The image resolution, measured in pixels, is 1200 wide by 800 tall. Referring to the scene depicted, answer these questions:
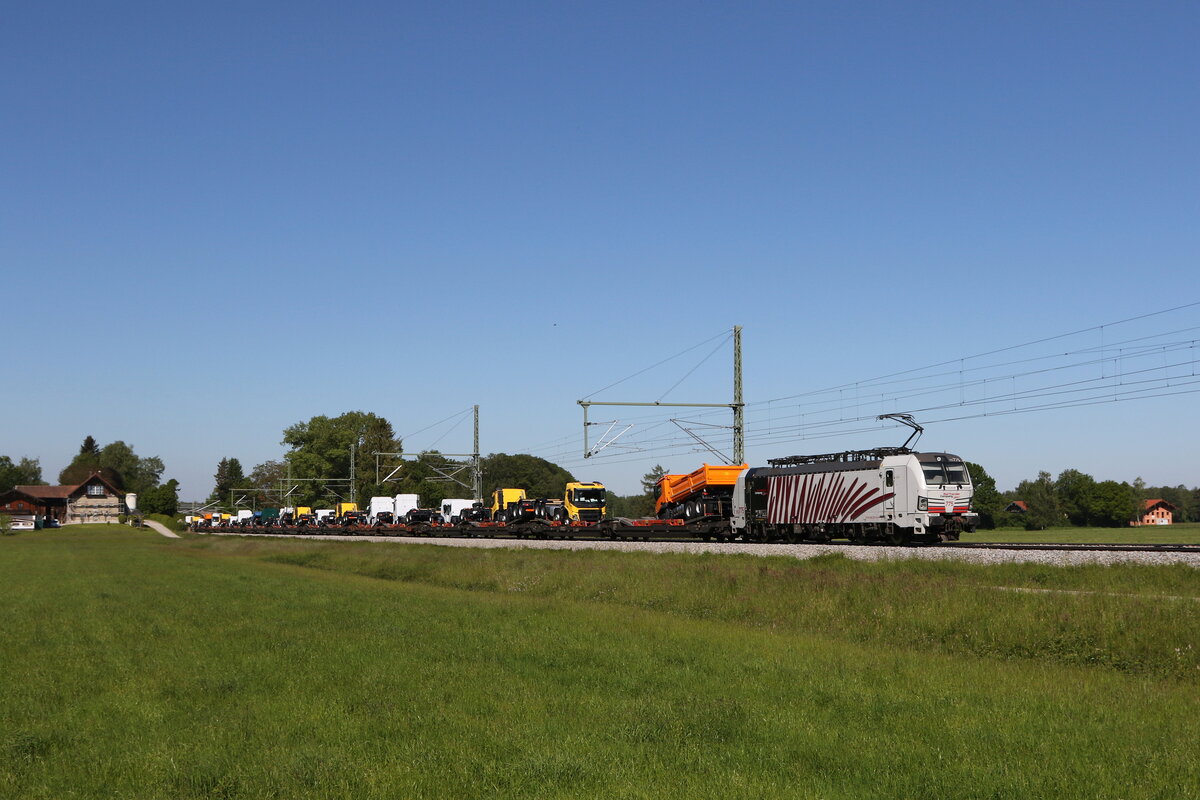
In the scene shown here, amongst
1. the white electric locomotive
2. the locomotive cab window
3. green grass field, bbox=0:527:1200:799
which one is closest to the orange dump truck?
the white electric locomotive

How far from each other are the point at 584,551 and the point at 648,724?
105ft

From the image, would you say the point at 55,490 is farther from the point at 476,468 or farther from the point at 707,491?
the point at 707,491

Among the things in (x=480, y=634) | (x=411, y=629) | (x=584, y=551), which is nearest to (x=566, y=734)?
(x=480, y=634)

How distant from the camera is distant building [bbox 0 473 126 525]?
177 m

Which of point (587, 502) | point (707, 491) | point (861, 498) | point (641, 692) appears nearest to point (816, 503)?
point (861, 498)

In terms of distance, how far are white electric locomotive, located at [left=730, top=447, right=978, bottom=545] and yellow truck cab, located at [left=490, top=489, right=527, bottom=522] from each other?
3144 centimetres

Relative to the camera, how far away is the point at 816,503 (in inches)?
1813

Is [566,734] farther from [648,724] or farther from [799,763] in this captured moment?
[799,763]

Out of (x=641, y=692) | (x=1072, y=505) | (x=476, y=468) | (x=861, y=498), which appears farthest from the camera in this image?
(x=1072, y=505)

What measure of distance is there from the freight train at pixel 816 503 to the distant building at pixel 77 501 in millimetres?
141850

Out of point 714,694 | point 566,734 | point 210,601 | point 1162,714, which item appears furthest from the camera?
point 210,601

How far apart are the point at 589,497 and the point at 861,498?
1157 inches

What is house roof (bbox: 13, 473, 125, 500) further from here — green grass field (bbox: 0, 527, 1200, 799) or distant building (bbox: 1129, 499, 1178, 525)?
distant building (bbox: 1129, 499, 1178, 525)

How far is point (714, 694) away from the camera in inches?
508
